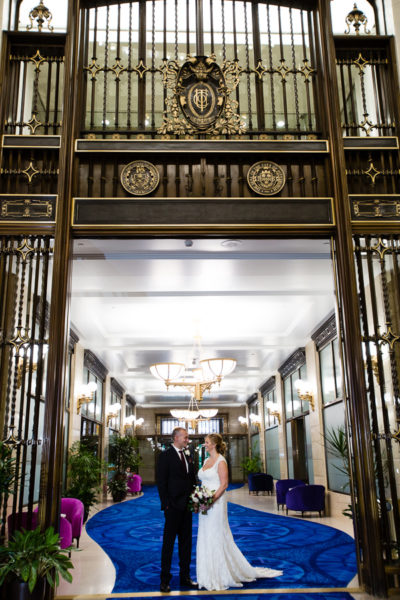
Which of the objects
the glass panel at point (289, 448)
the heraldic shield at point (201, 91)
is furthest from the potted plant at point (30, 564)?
the glass panel at point (289, 448)

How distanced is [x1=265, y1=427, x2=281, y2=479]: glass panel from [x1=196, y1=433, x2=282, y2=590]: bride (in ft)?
36.5

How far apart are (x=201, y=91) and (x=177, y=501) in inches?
157

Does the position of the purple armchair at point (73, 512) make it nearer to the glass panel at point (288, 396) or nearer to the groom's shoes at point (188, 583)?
the groom's shoes at point (188, 583)

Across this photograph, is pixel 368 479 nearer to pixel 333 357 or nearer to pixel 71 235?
pixel 71 235

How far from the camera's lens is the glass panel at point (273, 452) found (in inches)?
637

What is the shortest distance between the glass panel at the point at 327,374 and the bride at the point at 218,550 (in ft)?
17.7

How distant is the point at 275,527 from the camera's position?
30.1 feet

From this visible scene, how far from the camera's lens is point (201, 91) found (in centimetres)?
543

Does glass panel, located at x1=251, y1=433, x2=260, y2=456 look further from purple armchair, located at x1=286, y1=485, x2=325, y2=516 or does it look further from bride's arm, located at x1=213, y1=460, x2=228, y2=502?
bride's arm, located at x1=213, y1=460, x2=228, y2=502

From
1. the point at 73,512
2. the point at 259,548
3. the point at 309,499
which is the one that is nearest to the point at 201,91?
the point at 73,512

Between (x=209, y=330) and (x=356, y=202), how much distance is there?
6488 millimetres

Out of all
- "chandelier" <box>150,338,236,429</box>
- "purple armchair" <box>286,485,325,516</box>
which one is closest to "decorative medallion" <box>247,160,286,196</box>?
"chandelier" <box>150,338,236,429</box>

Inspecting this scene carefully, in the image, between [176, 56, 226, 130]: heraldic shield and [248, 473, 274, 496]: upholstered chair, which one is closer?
[176, 56, 226, 130]: heraldic shield

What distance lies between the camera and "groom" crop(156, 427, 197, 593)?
489 centimetres
